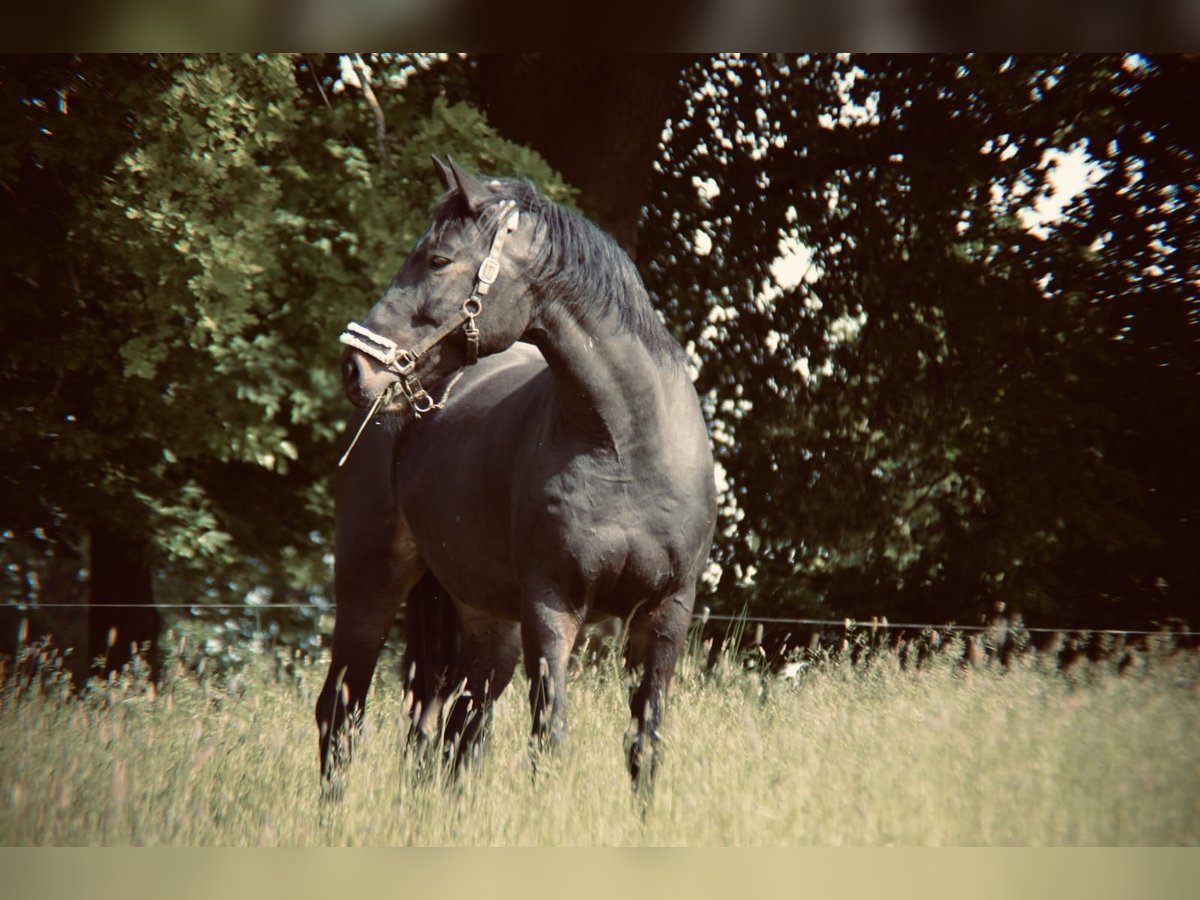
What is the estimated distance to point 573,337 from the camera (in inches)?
165

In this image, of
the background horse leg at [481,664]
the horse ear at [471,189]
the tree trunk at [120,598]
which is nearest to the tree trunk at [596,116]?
the background horse leg at [481,664]

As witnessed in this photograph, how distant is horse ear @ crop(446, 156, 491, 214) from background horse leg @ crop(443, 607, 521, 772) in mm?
2106

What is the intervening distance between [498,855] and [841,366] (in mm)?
7551

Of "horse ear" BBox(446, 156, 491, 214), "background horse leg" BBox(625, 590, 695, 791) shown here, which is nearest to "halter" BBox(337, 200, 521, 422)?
"horse ear" BBox(446, 156, 491, 214)

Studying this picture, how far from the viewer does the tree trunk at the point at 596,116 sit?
9.27 m

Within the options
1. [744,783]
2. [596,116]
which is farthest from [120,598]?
[744,783]

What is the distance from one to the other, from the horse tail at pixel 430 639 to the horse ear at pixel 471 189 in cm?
212

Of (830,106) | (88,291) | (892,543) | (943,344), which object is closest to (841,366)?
(943,344)

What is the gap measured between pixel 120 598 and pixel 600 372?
701 cm

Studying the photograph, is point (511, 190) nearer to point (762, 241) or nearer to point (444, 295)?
A: point (444, 295)

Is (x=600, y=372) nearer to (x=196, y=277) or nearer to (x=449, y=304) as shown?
(x=449, y=304)

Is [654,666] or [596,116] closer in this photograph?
[654,666]

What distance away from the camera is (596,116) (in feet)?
30.8

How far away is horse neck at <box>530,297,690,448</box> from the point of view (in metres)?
4.20
